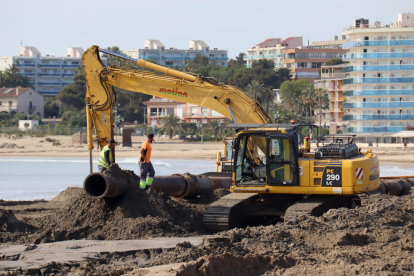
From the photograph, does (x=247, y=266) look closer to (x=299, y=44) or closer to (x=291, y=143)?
(x=291, y=143)

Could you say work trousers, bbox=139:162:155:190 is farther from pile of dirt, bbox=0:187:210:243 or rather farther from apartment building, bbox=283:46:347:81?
apartment building, bbox=283:46:347:81

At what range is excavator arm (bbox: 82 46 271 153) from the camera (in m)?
14.7

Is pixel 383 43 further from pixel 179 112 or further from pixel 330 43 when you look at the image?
pixel 330 43

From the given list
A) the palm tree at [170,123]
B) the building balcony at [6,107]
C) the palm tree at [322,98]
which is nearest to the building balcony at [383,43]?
the palm tree at [322,98]

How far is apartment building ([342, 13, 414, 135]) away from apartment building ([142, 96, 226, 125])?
20.7 meters

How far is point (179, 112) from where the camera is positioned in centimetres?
8750

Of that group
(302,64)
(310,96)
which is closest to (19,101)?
(310,96)

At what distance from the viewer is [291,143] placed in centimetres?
1126

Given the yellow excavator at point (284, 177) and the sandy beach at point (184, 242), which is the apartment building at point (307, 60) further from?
the sandy beach at point (184, 242)

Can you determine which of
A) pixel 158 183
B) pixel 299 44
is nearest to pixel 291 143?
pixel 158 183

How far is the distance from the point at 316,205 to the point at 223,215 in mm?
1972

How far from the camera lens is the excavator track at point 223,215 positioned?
11070 mm

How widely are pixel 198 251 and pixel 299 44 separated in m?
133

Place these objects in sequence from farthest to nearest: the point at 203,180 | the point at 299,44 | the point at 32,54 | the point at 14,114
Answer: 1. the point at 32,54
2. the point at 299,44
3. the point at 14,114
4. the point at 203,180
